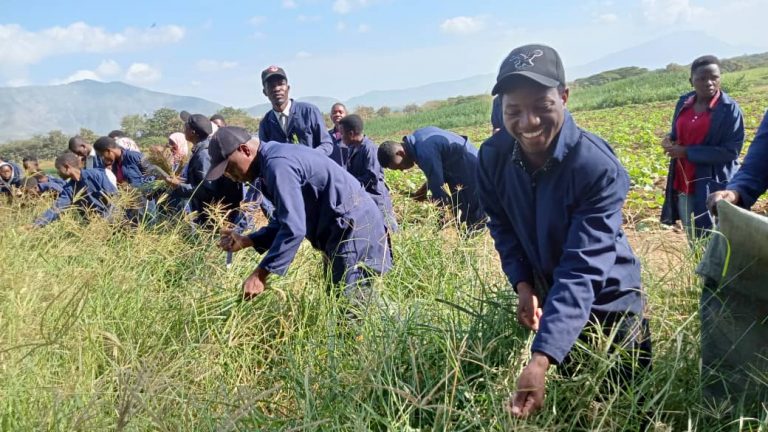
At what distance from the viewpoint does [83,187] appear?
16.6 feet

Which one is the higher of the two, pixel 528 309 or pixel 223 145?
pixel 223 145

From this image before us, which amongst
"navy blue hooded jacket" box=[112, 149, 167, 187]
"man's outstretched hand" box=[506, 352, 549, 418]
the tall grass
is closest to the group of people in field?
"man's outstretched hand" box=[506, 352, 549, 418]

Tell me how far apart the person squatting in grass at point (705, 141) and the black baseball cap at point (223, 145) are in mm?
3045

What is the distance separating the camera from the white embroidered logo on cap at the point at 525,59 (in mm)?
1565

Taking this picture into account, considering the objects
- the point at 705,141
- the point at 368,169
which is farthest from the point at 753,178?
the point at 368,169

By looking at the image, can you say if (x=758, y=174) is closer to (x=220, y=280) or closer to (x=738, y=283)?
(x=738, y=283)

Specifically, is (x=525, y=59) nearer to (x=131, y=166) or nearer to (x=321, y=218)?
(x=321, y=218)

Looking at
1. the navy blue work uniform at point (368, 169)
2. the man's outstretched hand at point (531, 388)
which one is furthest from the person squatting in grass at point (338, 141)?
the man's outstretched hand at point (531, 388)

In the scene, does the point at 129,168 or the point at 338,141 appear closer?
the point at 129,168

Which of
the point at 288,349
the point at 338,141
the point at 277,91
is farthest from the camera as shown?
the point at 338,141

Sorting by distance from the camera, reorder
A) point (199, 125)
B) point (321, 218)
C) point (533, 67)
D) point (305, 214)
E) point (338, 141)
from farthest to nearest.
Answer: point (338, 141) < point (199, 125) < point (321, 218) < point (305, 214) < point (533, 67)

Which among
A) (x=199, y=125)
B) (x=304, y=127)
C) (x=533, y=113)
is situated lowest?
(x=304, y=127)

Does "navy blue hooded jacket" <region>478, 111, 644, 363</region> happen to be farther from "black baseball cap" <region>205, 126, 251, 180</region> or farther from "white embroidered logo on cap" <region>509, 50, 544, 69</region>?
"black baseball cap" <region>205, 126, 251, 180</region>

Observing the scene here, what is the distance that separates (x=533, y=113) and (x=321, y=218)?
64.8 inches
